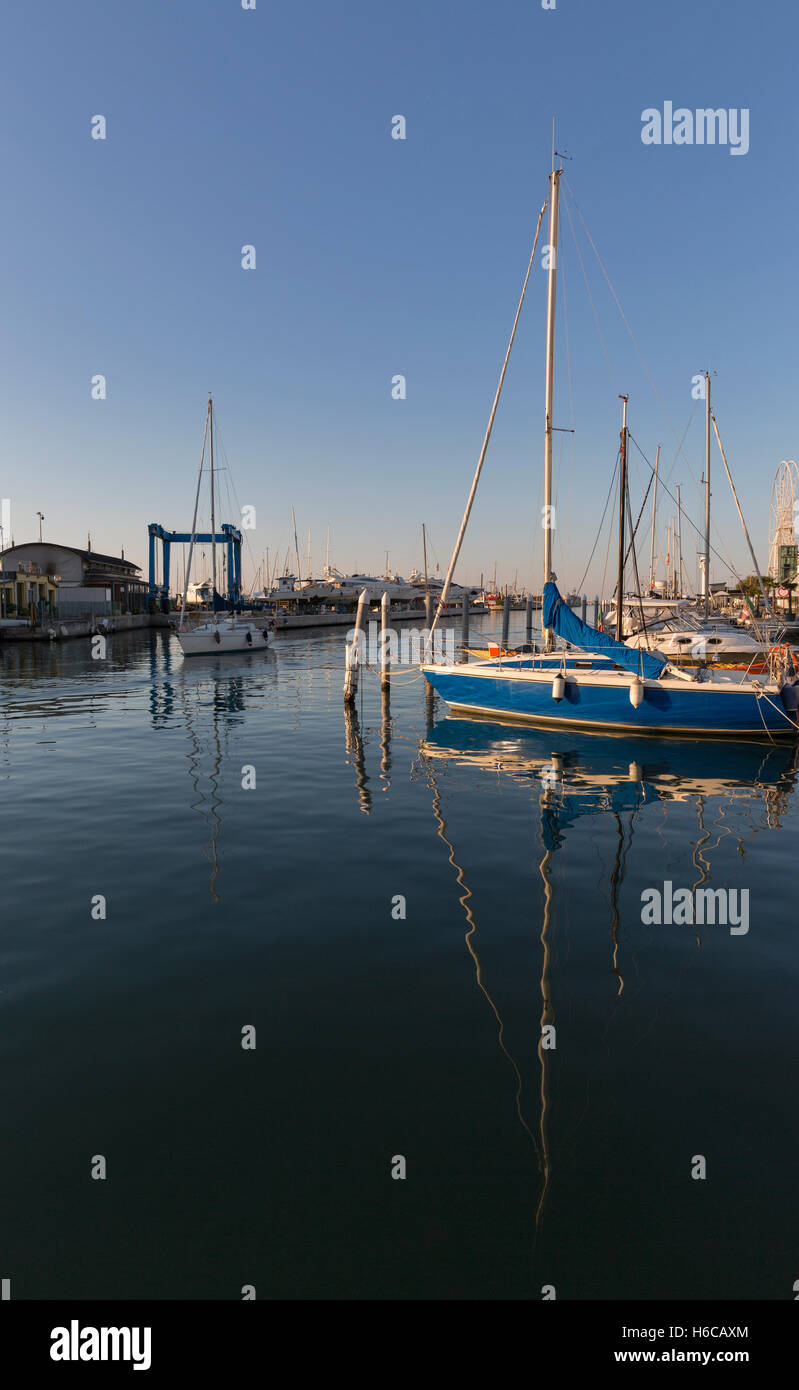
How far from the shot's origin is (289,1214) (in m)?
4.09

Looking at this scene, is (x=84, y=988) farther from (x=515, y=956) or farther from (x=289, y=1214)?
(x=515, y=956)

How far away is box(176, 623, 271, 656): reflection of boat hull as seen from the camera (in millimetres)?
44375

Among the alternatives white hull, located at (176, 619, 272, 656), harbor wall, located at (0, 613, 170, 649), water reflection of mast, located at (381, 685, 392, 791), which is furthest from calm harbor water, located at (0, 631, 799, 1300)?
harbor wall, located at (0, 613, 170, 649)

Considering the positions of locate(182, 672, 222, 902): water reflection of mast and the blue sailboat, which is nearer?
locate(182, 672, 222, 902): water reflection of mast

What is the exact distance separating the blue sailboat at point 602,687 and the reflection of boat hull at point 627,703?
3 cm

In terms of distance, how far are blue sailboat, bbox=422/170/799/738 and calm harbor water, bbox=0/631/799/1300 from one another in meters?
6.46

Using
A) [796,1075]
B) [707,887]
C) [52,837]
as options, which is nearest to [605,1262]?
[796,1075]

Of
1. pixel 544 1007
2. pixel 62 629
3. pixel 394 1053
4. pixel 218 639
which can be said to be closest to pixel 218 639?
pixel 218 639

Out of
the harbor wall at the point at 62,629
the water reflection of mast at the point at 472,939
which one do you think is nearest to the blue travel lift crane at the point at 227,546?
the harbor wall at the point at 62,629

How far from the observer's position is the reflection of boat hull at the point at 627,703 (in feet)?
61.8

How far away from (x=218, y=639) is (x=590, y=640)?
30.8 m

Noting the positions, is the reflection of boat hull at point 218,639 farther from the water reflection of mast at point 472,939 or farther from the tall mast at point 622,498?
the water reflection of mast at point 472,939

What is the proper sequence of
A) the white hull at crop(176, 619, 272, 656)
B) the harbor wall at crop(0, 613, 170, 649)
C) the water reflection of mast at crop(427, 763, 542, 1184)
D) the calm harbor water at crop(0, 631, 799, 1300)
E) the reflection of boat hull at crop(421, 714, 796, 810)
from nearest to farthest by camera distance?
the calm harbor water at crop(0, 631, 799, 1300), the water reflection of mast at crop(427, 763, 542, 1184), the reflection of boat hull at crop(421, 714, 796, 810), the white hull at crop(176, 619, 272, 656), the harbor wall at crop(0, 613, 170, 649)

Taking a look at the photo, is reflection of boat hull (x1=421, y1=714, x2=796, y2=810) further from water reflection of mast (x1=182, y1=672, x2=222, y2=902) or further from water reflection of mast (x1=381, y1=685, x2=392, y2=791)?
water reflection of mast (x1=182, y1=672, x2=222, y2=902)
